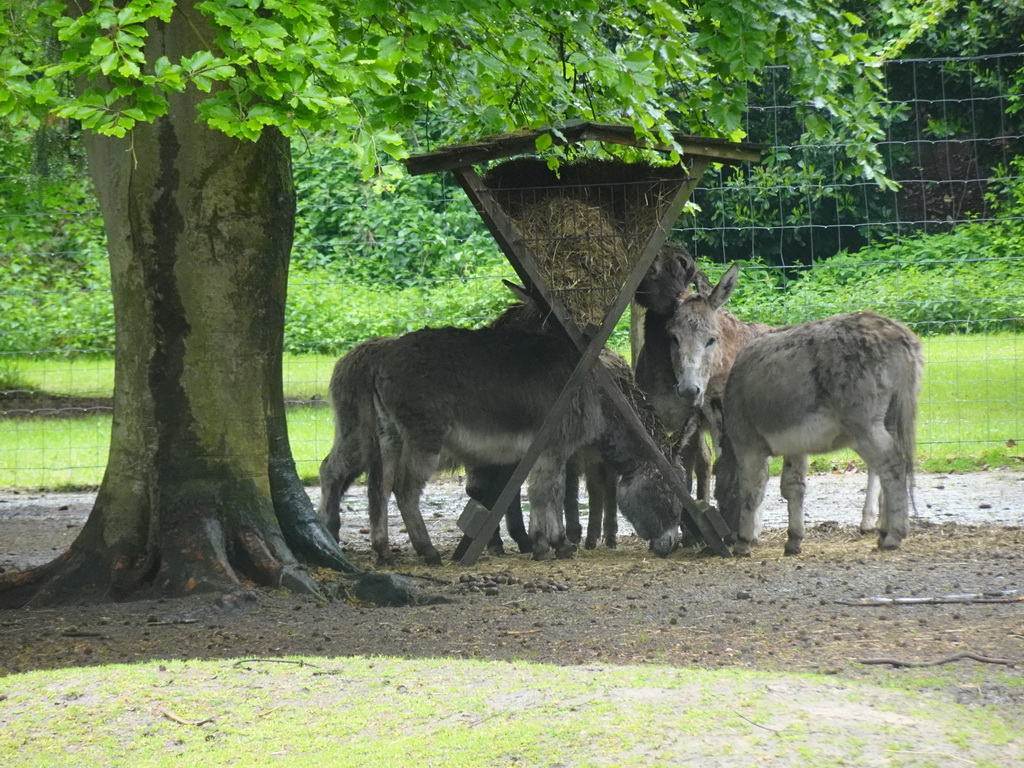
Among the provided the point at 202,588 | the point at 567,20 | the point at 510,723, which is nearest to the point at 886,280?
the point at 567,20

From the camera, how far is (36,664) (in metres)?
5.35

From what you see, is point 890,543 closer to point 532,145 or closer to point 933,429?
point 532,145

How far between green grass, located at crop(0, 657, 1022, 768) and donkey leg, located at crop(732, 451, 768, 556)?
157 inches

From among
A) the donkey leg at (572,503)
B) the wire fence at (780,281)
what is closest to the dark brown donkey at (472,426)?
the donkey leg at (572,503)

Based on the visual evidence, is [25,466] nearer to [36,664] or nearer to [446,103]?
[446,103]

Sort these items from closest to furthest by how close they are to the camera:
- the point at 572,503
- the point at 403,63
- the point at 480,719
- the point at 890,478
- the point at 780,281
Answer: the point at 480,719
the point at 403,63
the point at 890,478
the point at 572,503
the point at 780,281

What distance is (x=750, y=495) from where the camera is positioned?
29.0 ft

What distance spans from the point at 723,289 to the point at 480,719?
18.1ft

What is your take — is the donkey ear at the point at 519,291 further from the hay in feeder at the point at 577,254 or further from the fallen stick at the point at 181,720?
the fallen stick at the point at 181,720

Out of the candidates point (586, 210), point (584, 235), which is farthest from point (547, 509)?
point (586, 210)

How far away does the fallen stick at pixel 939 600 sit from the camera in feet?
20.5

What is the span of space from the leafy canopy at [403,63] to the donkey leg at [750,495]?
2.24 metres

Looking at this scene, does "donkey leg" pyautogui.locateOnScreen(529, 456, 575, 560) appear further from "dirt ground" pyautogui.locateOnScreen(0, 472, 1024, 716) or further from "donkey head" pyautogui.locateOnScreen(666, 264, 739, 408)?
"donkey head" pyautogui.locateOnScreen(666, 264, 739, 408)

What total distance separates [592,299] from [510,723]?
179 inches
